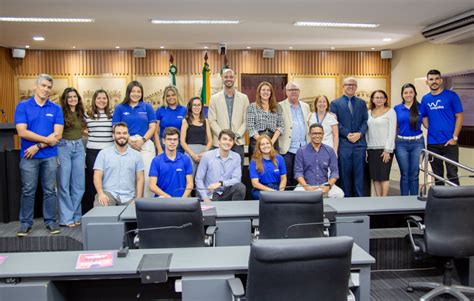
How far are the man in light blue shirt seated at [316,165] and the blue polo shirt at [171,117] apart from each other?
1437 mm

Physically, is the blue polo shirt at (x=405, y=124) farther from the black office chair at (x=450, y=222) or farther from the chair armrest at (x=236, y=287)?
the chair armrest at (x=236, y=287)

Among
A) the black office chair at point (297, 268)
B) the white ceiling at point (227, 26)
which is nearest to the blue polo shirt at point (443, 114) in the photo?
the white ceiling at point (227, 26)

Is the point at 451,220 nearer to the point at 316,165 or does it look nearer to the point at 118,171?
the point at 316,165

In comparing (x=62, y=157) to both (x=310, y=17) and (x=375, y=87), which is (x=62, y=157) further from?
(x=375, y=87)

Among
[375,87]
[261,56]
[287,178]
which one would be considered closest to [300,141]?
[287,178]

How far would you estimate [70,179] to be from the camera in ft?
15.6

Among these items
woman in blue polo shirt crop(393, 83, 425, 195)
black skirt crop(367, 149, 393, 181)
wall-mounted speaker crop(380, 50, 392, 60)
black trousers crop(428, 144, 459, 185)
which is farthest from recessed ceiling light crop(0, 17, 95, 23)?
wall-mounted speaker crop(380, 50, 392, 60)

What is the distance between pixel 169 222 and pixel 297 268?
125 cm

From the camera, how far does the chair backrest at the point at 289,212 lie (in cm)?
299

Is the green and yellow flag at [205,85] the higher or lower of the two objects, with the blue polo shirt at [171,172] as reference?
higher

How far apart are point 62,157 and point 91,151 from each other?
A: 0.37 meters

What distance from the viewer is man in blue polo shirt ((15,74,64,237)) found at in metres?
4.19

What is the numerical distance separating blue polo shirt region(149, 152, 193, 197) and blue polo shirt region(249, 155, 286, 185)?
27.3 inches

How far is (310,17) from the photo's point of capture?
22.7 feet
